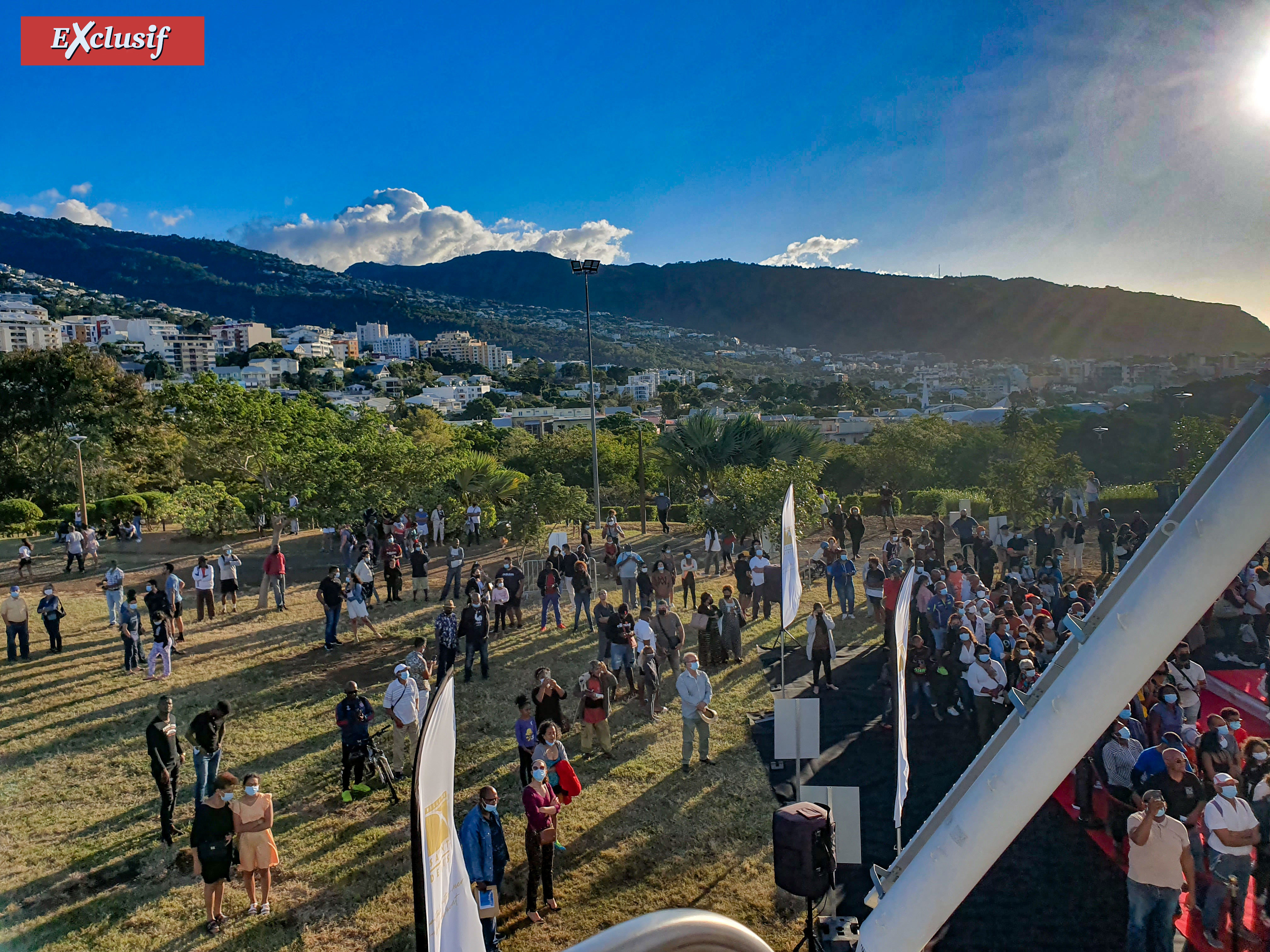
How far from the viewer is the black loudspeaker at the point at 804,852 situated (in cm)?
500

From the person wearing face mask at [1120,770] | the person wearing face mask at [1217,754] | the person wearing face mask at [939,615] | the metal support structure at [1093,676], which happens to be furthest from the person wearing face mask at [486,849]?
the person wearing face mask at [939,615]

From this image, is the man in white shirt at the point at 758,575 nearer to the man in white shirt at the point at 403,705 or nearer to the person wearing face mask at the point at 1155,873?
the man in white shirt at the point at 403,705

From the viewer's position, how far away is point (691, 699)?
9461mm

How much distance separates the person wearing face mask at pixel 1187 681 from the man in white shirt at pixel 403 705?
347 inches

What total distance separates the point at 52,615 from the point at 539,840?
11599 millimetres

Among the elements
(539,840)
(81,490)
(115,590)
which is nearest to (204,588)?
(115,590)

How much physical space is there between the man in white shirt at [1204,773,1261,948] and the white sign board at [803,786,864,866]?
9.18ft

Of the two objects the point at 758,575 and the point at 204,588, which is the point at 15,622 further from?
the point at 758,575

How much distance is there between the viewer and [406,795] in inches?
368

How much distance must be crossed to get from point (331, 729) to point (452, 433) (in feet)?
124

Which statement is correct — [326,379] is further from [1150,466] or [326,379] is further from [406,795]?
[406,795]

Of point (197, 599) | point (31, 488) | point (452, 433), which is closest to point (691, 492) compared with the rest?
point (197, 599)

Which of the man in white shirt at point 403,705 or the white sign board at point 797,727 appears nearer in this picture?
the white sign board at point 797,727

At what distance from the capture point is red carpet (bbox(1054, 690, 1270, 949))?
20.6 feet
